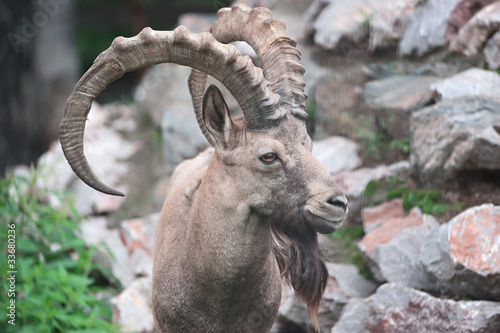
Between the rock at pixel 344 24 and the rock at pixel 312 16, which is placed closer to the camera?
the rock at pixel 344 24

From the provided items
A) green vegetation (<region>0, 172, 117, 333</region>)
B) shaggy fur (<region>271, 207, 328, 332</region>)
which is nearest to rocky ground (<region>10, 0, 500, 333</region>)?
green vegetation (<region>0, 172, 117, 333</region>)

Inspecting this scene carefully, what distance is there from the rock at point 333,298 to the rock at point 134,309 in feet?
5.20

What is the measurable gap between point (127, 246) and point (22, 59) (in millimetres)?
6304

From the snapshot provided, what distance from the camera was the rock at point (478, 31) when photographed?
733cm

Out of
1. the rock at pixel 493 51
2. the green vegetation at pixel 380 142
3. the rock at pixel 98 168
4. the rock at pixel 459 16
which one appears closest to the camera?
the rock at pixel 493 51

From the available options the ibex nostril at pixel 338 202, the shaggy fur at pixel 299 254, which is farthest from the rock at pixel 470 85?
the ibex nostril at pixel 338 202

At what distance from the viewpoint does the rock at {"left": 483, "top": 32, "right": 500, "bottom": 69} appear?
7.11 metres

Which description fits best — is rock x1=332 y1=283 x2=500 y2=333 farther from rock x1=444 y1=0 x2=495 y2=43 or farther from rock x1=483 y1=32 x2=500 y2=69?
rock x1=444 y1=0 x2=495 y2=43

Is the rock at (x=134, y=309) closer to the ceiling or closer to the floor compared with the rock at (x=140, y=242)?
closer to the floor

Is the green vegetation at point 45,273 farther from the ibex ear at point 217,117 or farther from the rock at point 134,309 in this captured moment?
the ibex ear at point 217,117

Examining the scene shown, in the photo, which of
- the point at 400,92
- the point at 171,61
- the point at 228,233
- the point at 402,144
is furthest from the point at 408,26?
the point at 228,233

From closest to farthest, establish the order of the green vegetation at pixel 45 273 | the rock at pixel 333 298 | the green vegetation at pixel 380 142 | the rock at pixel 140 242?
the rock at pixel 333 298, the green vegetation at pixel 45 273, the green vegetation at pixel 380 142, the rock at pixel 140 242

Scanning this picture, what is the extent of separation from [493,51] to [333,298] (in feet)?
12.0

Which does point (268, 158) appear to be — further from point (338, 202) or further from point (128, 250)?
point (128, 250)
